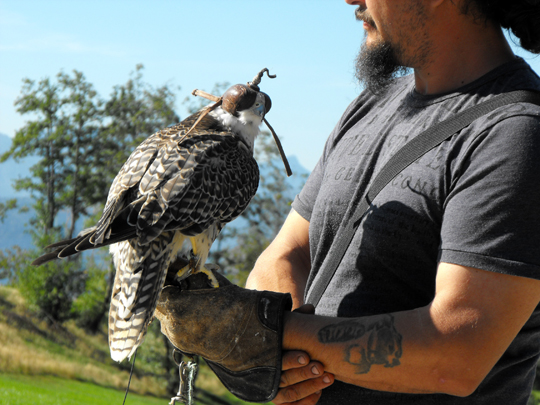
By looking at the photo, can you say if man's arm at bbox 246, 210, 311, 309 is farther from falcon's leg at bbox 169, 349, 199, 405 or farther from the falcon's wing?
falcon's leg at bbox 169, 349, 199, 405

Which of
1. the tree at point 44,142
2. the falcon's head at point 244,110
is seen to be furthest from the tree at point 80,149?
the falcon's head at point 244,110

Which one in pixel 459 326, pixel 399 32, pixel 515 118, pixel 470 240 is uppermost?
pixel 399 32

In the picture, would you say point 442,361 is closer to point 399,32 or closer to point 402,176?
point 402,176

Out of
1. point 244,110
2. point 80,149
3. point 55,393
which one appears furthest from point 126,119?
point 244,110

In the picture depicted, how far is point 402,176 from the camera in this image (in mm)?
1847

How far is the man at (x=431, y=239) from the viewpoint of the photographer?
1503mm

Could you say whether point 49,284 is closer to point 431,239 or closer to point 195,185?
point 195,185

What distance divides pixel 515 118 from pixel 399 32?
713 millimetres

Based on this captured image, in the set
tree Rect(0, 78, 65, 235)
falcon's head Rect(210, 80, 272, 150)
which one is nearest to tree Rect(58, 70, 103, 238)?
tree Rect(0, 78, 65, 235)

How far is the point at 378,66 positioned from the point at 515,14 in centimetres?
61

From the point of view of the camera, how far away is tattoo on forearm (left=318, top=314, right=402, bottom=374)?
1603 mm

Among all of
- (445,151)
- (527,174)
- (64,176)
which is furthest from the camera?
(64,176)

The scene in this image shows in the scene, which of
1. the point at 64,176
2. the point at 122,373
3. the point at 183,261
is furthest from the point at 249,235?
the point at 183,261

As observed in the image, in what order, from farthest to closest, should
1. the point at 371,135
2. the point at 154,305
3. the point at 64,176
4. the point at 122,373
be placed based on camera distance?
1. the point at 64,176
2. the point at 122,373
3. the point at 371,135
4. the point at 154,305
